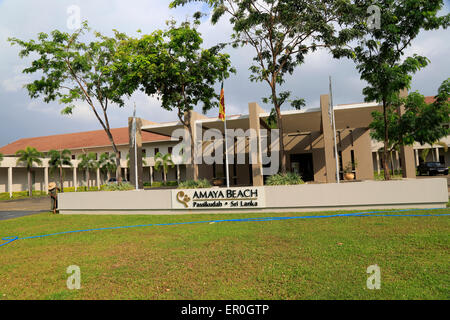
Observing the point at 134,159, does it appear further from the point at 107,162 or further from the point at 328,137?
the point at 107,162

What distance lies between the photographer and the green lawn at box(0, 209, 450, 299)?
4.27 m

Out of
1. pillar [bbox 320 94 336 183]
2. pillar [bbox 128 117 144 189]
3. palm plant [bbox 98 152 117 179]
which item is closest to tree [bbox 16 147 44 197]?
palm plant [bbox 98 152 117 179]

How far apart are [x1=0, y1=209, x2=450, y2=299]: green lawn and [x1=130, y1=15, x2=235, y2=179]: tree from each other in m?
8.55

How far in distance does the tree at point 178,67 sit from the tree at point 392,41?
656 cm

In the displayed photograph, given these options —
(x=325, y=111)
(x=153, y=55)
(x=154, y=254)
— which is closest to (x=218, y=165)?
(x=325, y=111)

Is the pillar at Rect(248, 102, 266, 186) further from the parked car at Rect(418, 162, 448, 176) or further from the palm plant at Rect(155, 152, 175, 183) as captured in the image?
the palm plant at Rect(155, 152, 175, 183)

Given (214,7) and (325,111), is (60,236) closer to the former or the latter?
(214,7)

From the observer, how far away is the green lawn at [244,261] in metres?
4.27

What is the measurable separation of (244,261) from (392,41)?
37.4 ft

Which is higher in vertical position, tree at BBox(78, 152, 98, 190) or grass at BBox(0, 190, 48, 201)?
tree at BBox(78, 152, 98, 190)

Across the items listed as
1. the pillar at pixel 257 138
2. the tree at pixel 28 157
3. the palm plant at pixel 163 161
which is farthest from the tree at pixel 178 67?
the tree at pixel 28 157

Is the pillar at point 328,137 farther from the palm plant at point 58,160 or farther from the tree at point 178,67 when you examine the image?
the palm plant at point 58,160

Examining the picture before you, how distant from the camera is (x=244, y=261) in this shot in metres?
5.64
